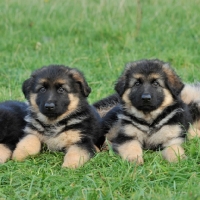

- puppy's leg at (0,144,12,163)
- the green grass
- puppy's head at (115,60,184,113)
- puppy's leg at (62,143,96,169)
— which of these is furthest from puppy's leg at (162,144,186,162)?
puppy's leg at (0,144,12,163)

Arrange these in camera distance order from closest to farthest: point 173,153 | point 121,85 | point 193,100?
1. point 173,153
2. point 121,85
3. point 193,100

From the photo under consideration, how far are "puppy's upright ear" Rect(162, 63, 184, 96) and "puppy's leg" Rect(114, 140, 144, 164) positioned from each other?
72cm

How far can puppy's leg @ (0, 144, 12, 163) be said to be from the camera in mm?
5810

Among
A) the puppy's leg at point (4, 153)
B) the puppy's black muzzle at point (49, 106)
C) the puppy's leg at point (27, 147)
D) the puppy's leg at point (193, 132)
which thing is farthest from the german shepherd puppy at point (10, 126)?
the puppy's leg at point (193, 132)

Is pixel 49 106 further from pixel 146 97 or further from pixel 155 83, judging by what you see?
pixel 155 83

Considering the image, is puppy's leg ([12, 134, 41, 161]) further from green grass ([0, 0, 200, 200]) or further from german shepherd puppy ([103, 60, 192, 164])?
german shepherd puppy ([103, 60, 192, 164])

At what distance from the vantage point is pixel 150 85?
6027 mm

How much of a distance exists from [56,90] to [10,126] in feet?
2.56

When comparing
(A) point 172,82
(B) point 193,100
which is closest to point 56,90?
(A) point 172,82

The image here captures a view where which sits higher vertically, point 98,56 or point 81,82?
point 81,82

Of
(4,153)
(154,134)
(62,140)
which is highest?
(154,134)

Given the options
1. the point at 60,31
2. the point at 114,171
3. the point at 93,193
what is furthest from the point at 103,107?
the point at 60,31

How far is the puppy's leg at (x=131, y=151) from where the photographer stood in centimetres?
554

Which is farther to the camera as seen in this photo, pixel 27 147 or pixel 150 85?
pixel 150 85
